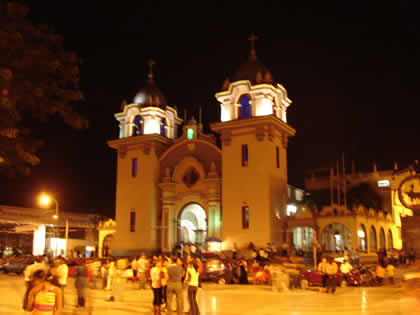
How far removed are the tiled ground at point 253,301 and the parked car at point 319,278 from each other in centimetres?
114

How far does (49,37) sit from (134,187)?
31.9 meters

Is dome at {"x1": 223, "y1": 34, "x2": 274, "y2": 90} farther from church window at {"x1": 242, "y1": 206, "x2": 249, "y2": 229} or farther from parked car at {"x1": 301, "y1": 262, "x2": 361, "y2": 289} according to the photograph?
parked car at {"x1": 301, "y1": 262, "x2": 361, "y2": 289}

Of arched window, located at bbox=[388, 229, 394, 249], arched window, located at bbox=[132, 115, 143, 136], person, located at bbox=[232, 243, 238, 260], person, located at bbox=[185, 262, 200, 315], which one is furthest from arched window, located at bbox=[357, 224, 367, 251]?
person, located at bbox=[185, 262, 200, 315]

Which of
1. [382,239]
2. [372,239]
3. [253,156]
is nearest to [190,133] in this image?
[253,156]

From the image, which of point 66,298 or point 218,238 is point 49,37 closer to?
point 66,298

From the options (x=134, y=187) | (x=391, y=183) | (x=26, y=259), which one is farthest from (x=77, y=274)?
(x=391, y=183)

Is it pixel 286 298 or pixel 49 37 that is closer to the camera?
pixel 49 37

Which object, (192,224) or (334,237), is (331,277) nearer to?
(334,237)

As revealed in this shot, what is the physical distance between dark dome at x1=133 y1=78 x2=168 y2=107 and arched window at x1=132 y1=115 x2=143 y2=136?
1488 mm

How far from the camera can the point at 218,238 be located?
39188 mm

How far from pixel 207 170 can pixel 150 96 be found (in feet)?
31.5

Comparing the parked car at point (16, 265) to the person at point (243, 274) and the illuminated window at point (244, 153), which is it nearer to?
the person at point (243, 274)

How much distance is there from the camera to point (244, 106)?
40812 mm

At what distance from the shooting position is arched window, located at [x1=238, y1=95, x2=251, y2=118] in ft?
133
